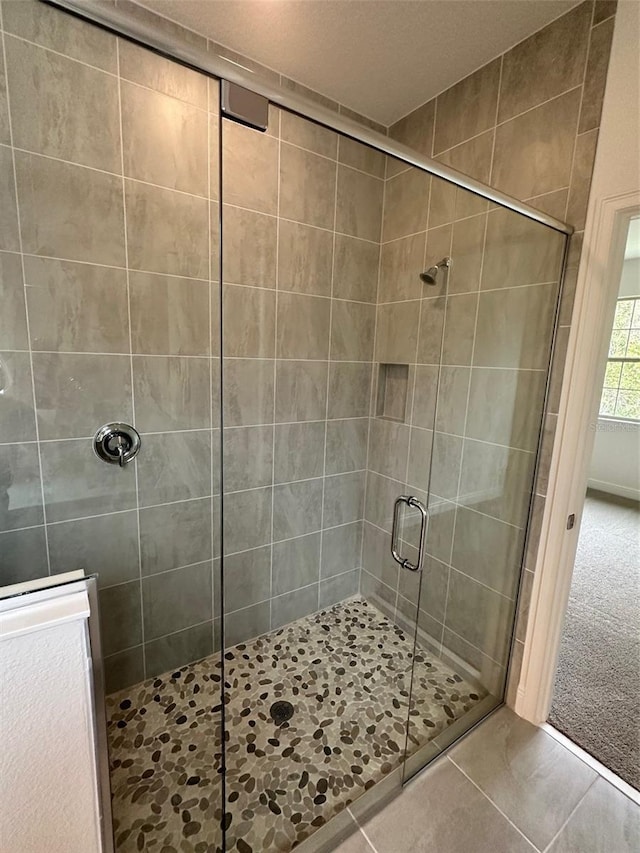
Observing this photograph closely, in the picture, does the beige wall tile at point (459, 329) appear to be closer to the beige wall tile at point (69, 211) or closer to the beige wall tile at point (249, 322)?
the beige wall tile at point (249, 322)

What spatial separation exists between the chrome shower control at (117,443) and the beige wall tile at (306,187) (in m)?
1.20

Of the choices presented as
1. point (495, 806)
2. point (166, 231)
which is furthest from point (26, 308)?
point (495, 806)

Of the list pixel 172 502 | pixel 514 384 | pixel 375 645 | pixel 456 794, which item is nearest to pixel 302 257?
pixel 514 384

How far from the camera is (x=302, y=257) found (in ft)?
6.08

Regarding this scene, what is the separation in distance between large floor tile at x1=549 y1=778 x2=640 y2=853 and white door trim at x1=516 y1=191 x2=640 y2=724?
296 millimetres

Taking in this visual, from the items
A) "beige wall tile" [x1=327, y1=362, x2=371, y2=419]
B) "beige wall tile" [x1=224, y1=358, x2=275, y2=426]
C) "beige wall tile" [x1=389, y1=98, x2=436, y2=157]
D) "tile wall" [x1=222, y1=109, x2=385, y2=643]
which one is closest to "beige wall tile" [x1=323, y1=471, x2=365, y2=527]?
"tile wall" [x1=222, y1=109, x2=385, y2=643]

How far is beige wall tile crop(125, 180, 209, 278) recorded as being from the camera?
1453mm

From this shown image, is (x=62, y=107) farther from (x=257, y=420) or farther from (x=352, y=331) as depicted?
(x=352, y=331)

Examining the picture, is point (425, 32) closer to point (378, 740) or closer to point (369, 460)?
point (369, 460)

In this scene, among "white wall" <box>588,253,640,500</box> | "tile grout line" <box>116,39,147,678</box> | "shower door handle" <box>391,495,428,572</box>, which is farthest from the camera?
"white wall" <box>588,253,640,500</box>

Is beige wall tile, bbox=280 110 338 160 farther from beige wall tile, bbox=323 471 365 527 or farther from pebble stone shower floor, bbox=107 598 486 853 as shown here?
pebble stone shower floor, bbox=107 598 486 853

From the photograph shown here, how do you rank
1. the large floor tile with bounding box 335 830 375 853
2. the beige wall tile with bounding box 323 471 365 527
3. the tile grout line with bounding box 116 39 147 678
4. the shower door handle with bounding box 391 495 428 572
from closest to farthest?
the large floor tile with bounding box 335 830 375 853 → the tile grout line with bounding box 116 39 147 678 → the shower door handle with bounding box 391 495 428 572 → the beige wall tile with bounding box 323 471 365 527

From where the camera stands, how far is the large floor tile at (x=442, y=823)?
1.18 meters

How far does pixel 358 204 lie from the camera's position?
197 centimetres
